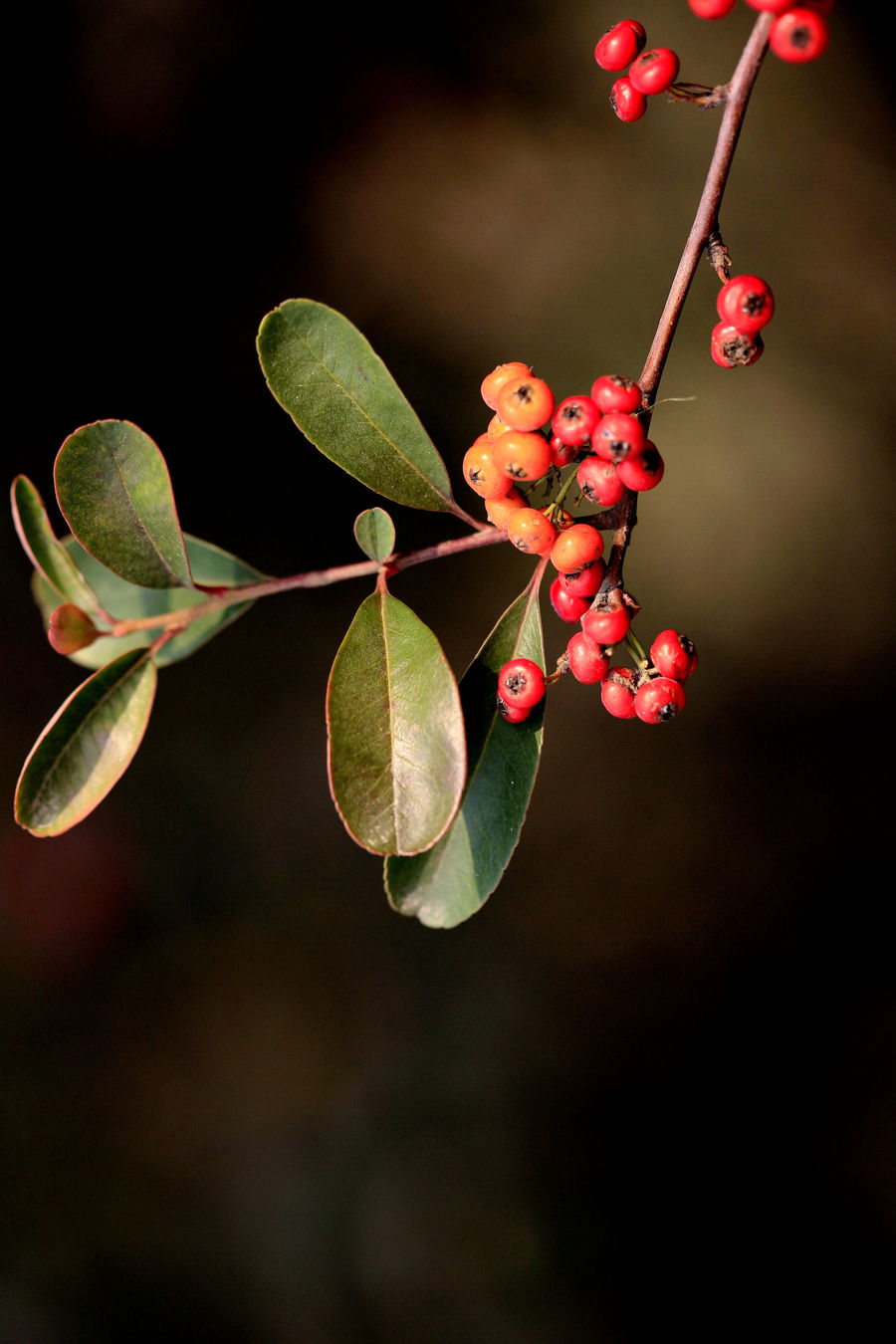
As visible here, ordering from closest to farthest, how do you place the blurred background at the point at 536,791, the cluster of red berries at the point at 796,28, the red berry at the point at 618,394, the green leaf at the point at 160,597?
1. the cluster of red berries at the point at 796,28
2. the red berry at the point at 618,394
3. the green leaf at the point at 160,597
4. the blurred background at the point at 536,791

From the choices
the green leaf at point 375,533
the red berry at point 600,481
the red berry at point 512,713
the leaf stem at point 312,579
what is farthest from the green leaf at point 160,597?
the red berry at point 600,481

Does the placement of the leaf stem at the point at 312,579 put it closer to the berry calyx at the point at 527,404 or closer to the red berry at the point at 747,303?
the berry calyx at the point at 527,404

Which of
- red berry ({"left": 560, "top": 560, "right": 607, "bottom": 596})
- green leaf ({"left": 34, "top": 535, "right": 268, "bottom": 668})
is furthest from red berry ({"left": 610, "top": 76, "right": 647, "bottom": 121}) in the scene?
green leaf ({"left": 34, "top": 535, "right": 268, "bottom": 668})

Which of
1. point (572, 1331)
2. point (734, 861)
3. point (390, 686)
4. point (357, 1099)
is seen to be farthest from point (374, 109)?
point (572, 1331)

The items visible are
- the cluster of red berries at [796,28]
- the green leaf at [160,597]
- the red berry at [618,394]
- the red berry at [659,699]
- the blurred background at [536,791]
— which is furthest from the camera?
the blurred background at [536,791]

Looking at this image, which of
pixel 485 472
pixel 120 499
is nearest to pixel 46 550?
pixel 120 499

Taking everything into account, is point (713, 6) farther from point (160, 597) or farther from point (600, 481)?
point (160, 597)
